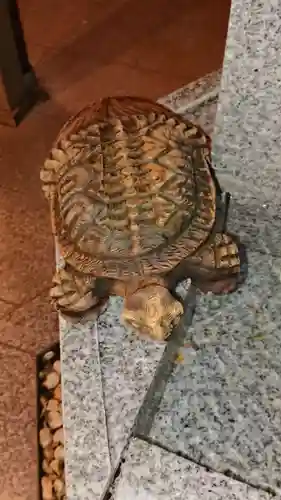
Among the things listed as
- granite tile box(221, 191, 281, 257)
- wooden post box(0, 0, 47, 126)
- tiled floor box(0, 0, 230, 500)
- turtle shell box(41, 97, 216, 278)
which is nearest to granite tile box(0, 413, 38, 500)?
tiled floor box(0, 0, 230, 500)

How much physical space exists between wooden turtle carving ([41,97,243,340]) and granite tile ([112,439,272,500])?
0.18 metres

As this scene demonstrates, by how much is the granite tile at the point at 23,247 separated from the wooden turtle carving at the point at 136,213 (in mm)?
281

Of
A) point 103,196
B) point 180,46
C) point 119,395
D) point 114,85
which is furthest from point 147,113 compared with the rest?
point 180,46

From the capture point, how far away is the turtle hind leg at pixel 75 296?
1044 mm

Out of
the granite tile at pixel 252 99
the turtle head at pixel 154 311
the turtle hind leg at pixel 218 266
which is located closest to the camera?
the granite tile at pixel 252 99

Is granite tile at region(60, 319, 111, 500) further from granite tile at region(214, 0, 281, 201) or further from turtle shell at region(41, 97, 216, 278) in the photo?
granite tile at region(214, 0, 281, 201)

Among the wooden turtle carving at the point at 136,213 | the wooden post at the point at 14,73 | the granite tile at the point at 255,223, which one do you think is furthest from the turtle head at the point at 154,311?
the wooden post at the point at 14,73

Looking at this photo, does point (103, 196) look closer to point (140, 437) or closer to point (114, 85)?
point (140, 437)

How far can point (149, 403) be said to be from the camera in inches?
40.3

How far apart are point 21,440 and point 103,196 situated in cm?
48

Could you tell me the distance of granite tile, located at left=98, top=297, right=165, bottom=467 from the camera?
99 centimetres

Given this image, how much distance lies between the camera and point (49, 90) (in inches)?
65.7

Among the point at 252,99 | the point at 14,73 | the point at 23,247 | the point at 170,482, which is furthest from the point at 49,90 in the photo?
the point at 170,482

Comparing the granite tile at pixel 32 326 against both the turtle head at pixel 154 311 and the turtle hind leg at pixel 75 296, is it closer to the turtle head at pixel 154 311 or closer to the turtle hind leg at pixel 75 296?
the turtle hind leg at pixel 75 296
